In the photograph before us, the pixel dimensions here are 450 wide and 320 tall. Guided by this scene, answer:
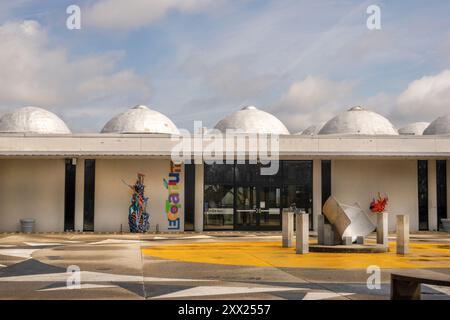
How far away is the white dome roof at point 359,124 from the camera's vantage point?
39625 millimetres

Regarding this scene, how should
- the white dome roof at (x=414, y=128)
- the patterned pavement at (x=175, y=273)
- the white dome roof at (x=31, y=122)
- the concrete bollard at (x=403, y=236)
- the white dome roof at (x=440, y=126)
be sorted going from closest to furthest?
the patterned pavement at (x=175, y=273)
the concrete bollard at (x=403, y=236)
the white dome roof at (x=31, y=122)
the white dome roof at (x=440, y=126)
the white dome roof at (x=414, y=128)

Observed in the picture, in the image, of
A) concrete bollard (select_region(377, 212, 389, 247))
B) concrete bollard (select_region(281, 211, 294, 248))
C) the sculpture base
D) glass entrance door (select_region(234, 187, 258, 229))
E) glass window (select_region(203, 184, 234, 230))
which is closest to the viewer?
the sculpture base

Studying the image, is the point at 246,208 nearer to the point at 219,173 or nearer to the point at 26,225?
the point at 219,173

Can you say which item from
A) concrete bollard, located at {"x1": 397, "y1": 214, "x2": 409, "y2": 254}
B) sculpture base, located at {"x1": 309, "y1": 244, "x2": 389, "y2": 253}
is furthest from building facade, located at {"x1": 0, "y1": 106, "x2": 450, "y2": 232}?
concrete bollard, located at {"x1": 397, "y1": 214, "x2": 409, "y2": 254}

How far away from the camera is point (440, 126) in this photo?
4169 cm

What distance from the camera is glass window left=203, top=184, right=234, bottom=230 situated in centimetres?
3172

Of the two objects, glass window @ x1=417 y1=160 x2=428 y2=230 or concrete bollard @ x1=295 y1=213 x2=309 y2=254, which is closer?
concrete bollard @ x1=295 y1=213 x2=309 y2=254

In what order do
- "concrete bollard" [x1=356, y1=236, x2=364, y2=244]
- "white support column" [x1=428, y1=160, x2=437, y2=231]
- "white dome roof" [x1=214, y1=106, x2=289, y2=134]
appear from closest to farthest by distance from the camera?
"concrete bollard" [x1=356, y1=236, x2=364, y2=244] < "white support column" [x1=428, y1=160, x2=437, y2=231] < "white dome roof" [x1=214, y1=106, x2=289, y2=134]

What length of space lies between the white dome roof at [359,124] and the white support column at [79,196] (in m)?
16.8

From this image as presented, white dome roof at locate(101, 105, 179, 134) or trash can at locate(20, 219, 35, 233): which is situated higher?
white dome roof at locate(101, 105, 179, 134)

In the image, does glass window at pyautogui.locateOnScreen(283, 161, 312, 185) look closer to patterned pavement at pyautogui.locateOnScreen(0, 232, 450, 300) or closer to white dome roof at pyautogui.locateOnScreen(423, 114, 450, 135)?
patterned pavement at pyautogui.locateOnScreen(0, 232, 450, 300)

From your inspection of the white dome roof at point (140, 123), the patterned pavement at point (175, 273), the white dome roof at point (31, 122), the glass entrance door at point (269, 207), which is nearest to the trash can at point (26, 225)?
the patterned pavement at point (175, 273)

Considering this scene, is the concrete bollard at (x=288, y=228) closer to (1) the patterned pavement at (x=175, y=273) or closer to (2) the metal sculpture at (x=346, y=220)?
(1) the patterned pavement at (x=175, y=273)

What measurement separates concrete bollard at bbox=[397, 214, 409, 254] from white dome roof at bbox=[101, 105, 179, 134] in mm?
21830
